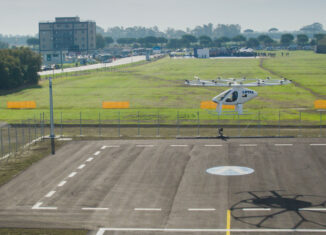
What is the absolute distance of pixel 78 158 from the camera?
4709cm

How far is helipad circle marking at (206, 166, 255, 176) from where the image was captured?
40969 mm

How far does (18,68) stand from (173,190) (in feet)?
284

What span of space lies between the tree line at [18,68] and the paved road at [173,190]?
65.3m

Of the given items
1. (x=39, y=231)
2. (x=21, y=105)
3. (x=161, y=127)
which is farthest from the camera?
(x=21, y=105)

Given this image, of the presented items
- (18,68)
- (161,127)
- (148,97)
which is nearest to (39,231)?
(161,127)

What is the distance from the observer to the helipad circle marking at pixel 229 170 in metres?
41.0

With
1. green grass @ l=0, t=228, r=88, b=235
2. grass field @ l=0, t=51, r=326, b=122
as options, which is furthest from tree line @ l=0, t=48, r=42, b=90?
green grass @ l=0, t=228, r=88, b=235

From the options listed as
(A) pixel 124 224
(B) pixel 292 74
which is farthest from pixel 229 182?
(B) pixel 292 74

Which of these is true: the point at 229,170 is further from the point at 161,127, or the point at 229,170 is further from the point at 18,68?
the point at 18,68

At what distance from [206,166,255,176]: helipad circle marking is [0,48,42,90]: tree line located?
78.0 meters

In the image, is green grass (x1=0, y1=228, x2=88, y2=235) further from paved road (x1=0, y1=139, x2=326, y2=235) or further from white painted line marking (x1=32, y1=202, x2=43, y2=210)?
white painted line marking (x1=32, y1=202, x2=43, y2=210)

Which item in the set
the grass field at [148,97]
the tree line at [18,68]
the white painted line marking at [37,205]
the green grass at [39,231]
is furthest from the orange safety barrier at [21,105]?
the green grass at [39,231]

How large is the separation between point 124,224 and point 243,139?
28091mm

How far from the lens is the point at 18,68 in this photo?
114375 millimetres
